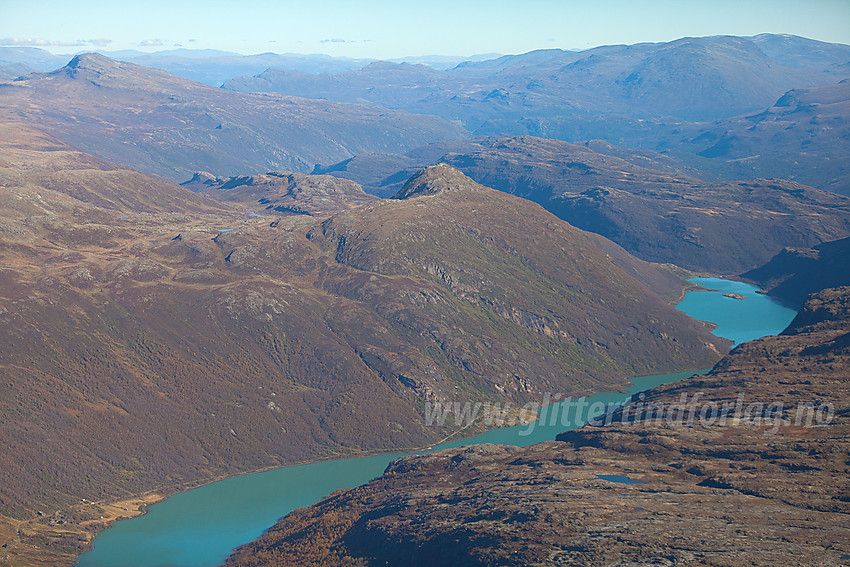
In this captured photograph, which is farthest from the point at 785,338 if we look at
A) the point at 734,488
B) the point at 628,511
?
the point at 628,511

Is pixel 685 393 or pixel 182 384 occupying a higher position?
pixel 685 393

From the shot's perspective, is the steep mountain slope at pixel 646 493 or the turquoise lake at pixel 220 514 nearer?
the steep mountain slope at pixel 646 493

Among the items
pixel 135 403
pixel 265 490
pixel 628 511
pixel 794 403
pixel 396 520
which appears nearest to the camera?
pixel 628 511

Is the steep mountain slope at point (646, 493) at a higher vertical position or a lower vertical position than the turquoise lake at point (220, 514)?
higher

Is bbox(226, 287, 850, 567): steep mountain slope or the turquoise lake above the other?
bbox(226, 287, 850, 567): steep mountain slope

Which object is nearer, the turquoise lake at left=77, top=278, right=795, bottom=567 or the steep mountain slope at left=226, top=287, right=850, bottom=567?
the steep mountain slope at left=226, top=287, right=850, bottom=567

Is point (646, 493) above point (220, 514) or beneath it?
above

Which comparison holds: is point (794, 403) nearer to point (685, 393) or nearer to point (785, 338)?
point (685, 393)

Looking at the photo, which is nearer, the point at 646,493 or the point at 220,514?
the point at 646,493
